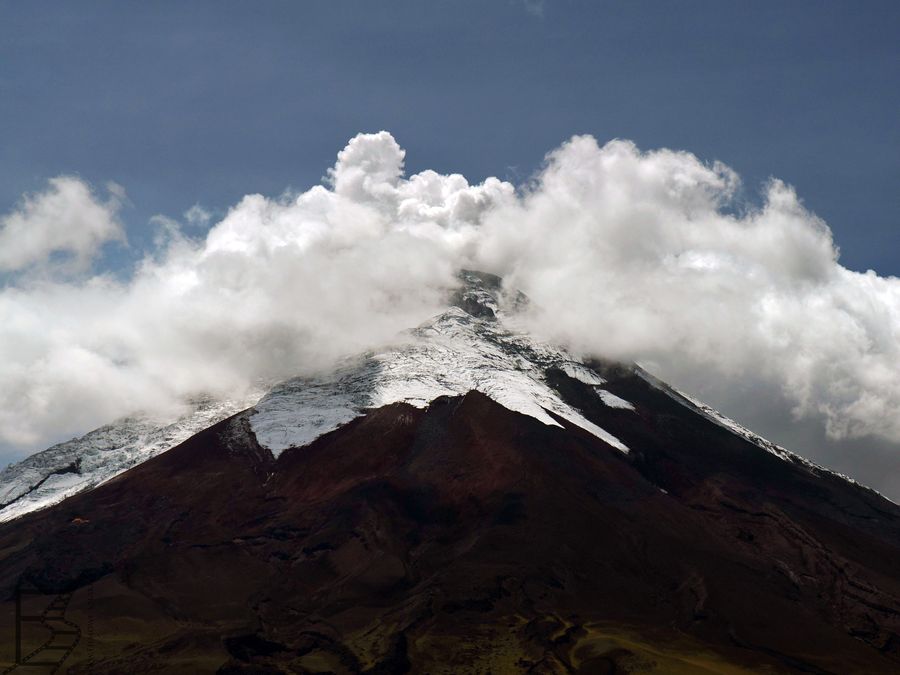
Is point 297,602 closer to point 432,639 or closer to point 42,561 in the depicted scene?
point 432,639

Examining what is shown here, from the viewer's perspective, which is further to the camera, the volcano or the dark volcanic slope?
the volcano

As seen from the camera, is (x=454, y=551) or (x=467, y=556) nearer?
(x=467, y=556)

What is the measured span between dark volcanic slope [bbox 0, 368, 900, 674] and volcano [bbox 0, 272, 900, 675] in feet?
1.36

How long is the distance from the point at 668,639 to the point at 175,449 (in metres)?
115

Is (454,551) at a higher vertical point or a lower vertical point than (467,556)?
higher

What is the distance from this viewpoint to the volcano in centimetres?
11231

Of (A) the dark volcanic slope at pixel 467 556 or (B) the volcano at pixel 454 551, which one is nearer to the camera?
(A) the dark volcanic slope at pixel 467 556

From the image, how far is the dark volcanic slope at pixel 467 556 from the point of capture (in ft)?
368

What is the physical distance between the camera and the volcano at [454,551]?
11231 cm

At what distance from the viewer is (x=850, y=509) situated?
17100cm

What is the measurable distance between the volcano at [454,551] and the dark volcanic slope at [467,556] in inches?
16.3

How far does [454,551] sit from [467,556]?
6218 millimetres

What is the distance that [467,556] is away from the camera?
130 metres

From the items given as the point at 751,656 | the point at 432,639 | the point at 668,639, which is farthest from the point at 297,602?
the point at 751,656
